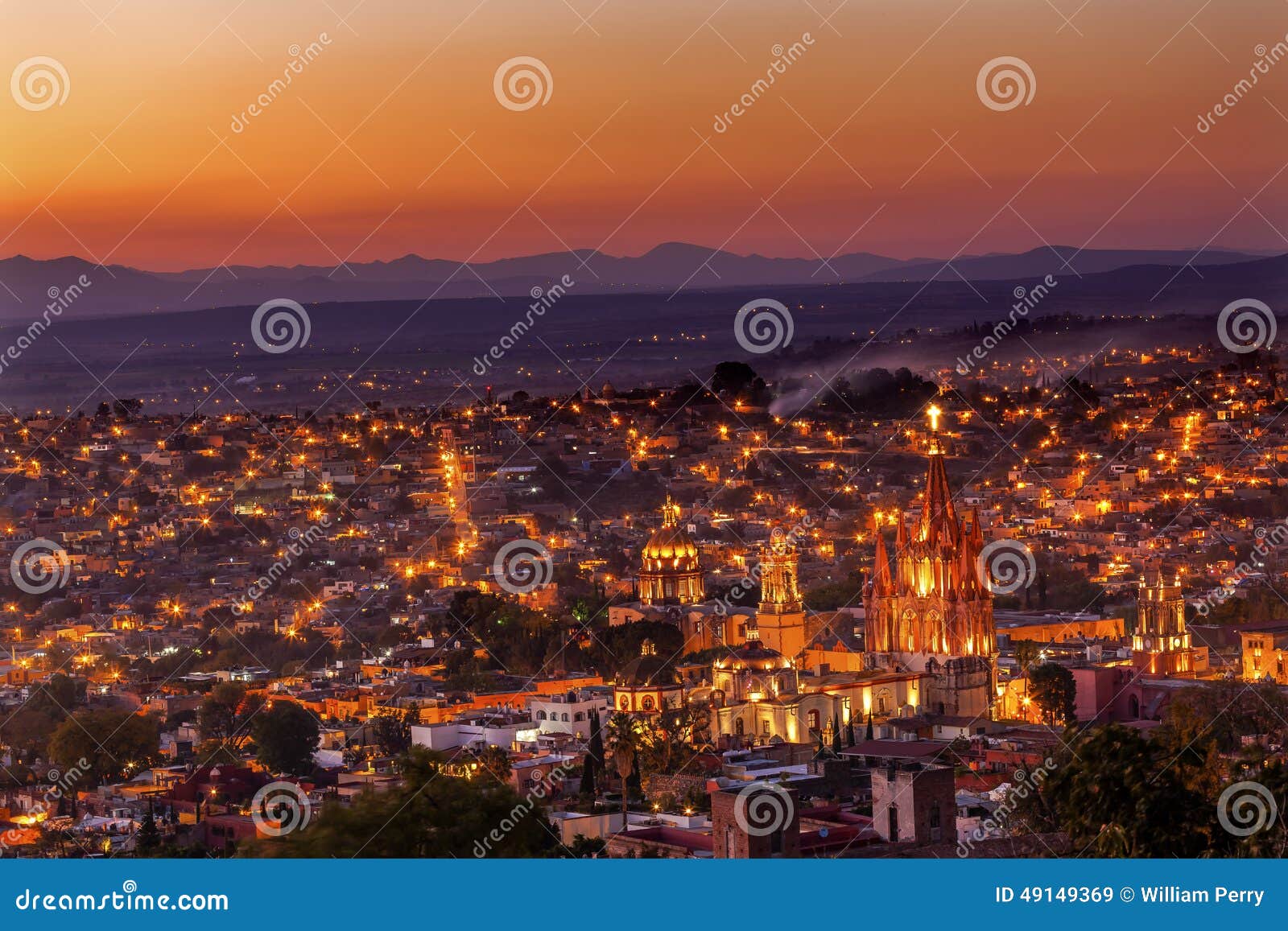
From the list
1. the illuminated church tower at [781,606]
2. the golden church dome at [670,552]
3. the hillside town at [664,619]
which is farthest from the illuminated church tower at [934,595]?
the golden church dome at [670,552]

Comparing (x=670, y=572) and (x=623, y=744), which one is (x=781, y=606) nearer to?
(x=670, y=572)

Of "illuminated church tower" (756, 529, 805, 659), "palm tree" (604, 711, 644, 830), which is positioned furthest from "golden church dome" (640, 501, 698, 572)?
"palm tree" (604, 711, 644, 830)

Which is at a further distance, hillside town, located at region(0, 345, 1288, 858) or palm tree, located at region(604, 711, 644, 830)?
palm tree, located at region(604, 711, 644, 830)

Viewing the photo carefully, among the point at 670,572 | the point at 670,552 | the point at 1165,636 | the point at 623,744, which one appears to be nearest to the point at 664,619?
the point at 670,572

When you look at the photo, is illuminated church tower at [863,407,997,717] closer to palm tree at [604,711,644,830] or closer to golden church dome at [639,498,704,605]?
golden church dome at [639,498,704,605]

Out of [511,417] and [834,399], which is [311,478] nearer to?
[511,417]

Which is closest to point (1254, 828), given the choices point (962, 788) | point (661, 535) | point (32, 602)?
point (962, 788)

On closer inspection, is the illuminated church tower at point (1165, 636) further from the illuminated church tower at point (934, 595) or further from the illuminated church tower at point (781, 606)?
the illuminated church tower at point (781, 606)
